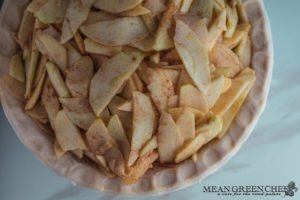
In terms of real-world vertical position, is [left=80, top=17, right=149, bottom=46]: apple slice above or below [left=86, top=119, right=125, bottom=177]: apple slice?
above

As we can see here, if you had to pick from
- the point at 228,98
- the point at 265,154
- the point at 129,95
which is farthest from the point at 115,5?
the point at 265,154

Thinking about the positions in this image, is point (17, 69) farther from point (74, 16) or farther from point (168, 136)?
point (168, 136)

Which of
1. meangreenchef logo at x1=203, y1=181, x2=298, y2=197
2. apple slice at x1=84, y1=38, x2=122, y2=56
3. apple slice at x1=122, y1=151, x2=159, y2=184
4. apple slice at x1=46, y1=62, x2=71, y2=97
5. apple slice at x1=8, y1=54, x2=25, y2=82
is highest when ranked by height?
apple slice at x1=84, y1=38, x2=122, y2=56

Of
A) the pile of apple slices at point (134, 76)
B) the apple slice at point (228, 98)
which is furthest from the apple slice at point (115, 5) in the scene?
the apple slice at point (228, 98)

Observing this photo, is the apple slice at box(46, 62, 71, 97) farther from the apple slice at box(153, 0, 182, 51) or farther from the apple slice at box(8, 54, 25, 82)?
the apple slice at box(153, 0, 182, 51)

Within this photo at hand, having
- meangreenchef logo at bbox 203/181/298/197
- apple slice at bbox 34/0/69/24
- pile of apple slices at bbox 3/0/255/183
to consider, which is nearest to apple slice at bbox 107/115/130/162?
pile of apple slices at bbox 3/0/255/183

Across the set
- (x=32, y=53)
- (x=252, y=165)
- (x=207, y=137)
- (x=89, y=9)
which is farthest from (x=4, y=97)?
(x=252, y=165)
